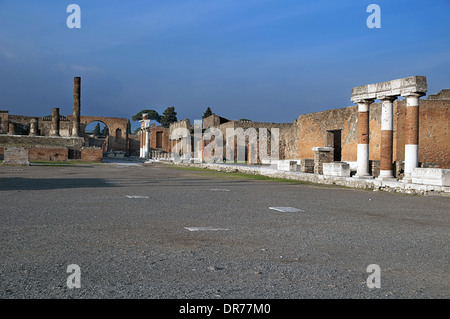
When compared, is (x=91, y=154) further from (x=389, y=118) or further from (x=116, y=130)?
(x=116, y=130)

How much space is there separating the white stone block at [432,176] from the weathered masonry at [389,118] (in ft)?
2.33

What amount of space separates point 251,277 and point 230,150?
35.7 meters

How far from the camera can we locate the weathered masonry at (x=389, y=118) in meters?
12.7

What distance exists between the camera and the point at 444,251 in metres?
4.33

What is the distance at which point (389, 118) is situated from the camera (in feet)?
45.2

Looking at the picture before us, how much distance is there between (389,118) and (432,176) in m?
3.18

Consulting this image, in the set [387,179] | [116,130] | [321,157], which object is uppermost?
[116,130]

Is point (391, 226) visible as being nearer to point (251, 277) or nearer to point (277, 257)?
point (277, 257)

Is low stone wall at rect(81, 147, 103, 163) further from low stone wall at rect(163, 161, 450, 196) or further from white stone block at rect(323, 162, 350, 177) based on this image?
white stone block at rect(323, 162, 350, 177)

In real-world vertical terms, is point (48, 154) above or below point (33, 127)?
below

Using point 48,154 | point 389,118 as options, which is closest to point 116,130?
point 48,154

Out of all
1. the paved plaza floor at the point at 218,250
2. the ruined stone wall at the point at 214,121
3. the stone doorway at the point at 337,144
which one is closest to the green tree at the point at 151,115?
the ruined stone wall at the point at 214,121

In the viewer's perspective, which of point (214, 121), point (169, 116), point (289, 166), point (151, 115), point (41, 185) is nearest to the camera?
point (41, 185)

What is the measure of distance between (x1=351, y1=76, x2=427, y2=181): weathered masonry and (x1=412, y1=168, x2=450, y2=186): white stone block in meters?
0.71
